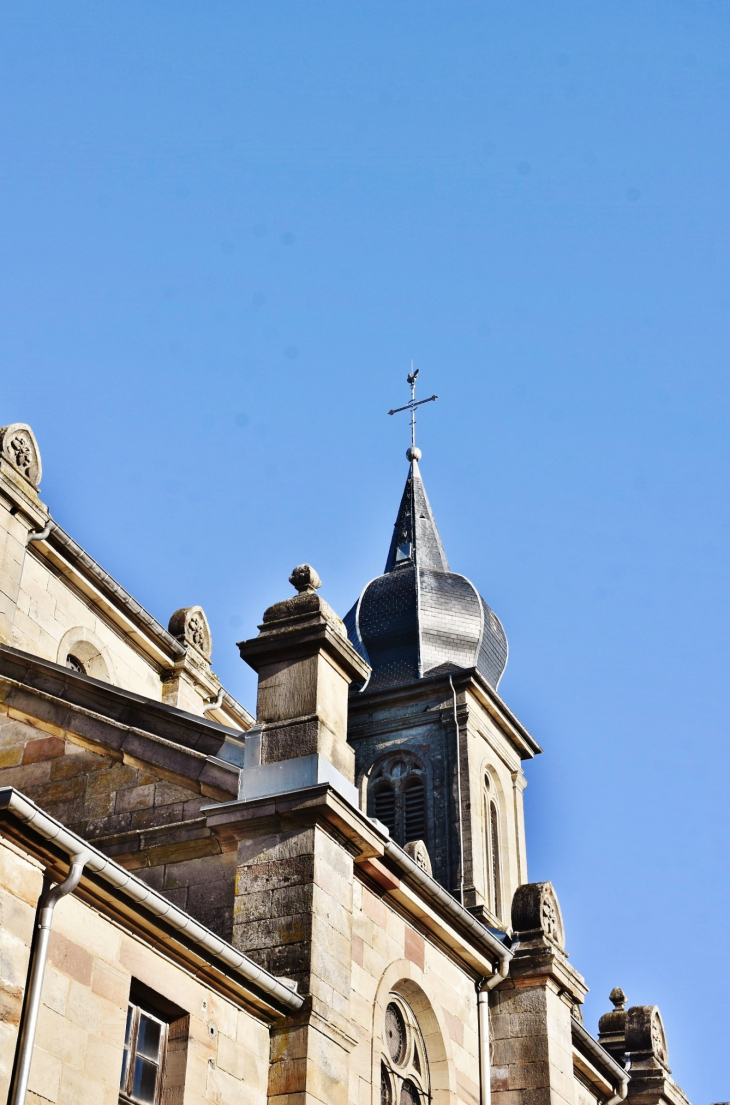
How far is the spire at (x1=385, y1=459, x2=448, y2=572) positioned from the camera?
41.8 meters

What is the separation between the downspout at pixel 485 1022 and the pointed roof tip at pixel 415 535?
2210 centimetres

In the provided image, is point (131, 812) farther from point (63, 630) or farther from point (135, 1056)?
point (63, 630)

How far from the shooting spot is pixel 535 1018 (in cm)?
1998

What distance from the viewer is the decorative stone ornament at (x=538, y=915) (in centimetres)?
2061

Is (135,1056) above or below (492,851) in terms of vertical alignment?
below

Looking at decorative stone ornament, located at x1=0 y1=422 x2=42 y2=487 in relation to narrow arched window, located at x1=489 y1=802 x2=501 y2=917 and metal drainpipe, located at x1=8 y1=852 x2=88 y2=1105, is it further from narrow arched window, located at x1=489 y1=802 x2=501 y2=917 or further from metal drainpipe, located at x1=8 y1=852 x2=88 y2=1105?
narrow arched window, located at x1=489 y1=802 x2=501 y2=917

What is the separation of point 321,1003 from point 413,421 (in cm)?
3277

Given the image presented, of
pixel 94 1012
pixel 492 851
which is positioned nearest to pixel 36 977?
pixel 94 1012

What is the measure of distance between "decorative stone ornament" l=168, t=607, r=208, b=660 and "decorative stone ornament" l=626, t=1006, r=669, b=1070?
372 inches

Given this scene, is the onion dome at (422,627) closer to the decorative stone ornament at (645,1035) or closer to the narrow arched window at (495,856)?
the narrow arched window at (495,856)

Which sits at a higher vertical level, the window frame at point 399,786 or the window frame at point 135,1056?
the window frame at point 399,786

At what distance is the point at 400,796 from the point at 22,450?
53.8 ft

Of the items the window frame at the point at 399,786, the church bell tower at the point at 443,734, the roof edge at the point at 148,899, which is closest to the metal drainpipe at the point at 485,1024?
the roof edge at the point at 148,899

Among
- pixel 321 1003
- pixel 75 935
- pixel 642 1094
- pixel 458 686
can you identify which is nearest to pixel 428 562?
pixel 458 686
